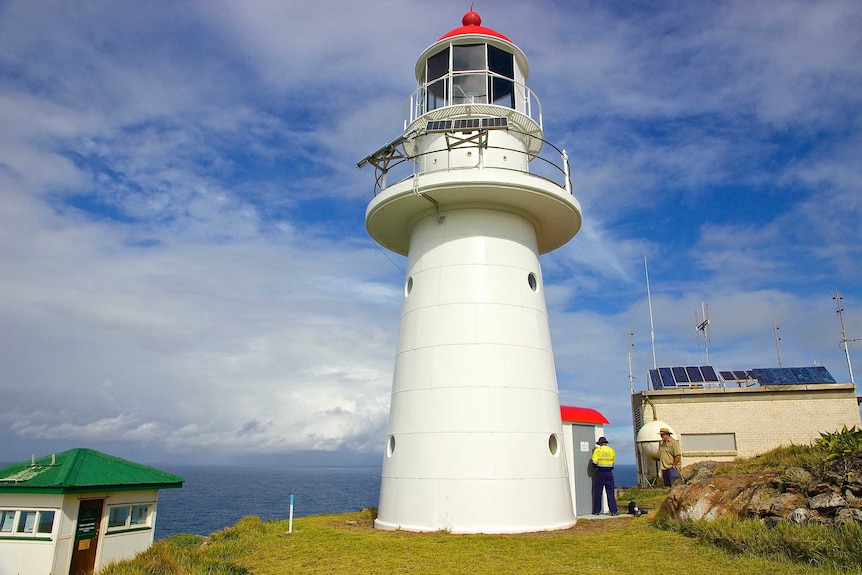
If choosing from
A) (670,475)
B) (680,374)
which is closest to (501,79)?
(670,475)

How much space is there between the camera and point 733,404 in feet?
81.5

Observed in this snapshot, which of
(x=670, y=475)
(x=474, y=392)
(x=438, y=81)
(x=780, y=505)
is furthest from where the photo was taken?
(x=670, y=475)

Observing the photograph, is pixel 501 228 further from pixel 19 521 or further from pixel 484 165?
pixel 19 521

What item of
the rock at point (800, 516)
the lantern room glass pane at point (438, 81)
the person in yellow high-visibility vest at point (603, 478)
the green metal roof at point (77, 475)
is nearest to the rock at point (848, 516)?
the rock at point (800, 516)

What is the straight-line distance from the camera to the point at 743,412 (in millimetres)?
24672

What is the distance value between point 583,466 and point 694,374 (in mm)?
12140

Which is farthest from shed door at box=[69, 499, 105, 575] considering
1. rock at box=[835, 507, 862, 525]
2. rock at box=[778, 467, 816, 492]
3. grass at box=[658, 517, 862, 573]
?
rock at box=[778, 467, 816, 492]

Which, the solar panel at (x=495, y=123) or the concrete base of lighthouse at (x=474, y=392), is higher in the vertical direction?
the solar panel at (x=495, y=123)

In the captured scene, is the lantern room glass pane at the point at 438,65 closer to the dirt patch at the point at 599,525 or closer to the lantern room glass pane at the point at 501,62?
the lantern room glass pane at the point at 501,62

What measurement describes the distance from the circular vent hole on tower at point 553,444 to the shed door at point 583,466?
2718 millimetres

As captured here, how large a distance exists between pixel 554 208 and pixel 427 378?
17.7 feet

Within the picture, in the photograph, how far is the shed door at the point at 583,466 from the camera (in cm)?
1631

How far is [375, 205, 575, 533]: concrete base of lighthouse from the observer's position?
13031 millimetres

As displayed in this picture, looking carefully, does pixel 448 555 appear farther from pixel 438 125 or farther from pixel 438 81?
pixel 438 81
